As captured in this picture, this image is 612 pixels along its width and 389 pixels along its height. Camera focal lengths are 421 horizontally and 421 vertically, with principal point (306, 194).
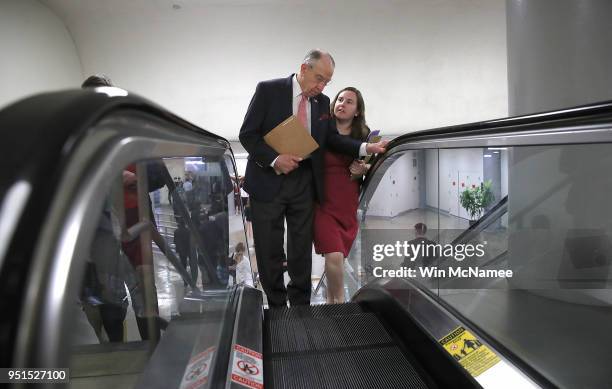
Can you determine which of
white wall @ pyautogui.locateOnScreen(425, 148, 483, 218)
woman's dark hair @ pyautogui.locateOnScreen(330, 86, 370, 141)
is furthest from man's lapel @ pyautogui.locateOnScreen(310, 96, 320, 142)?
white wall @ pyautogui.locateOnScreen(425, 148, 483, 218)

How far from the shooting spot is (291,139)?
9.61 feet

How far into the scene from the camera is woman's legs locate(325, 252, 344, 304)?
335 centimetres

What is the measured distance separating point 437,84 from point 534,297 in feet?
22.6

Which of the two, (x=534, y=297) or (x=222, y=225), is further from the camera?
(x=222, y=225)

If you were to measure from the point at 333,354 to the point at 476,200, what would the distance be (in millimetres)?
1533

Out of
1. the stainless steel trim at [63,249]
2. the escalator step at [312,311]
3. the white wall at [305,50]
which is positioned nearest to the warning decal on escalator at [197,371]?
the stainless steel trim at [63,249]

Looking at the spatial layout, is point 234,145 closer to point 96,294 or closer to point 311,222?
point 311,222

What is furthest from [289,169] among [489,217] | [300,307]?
[489,217]

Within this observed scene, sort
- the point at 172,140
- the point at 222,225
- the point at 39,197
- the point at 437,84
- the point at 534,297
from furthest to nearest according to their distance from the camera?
1. the point at 437,84
2. the point at 222,225
3. the point at 534,297
4. the point at 172,140
5. the point at 39,197

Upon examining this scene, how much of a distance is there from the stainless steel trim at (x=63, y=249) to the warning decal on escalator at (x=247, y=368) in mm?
1221

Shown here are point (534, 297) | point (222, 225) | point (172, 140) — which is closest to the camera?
point (172, 140)

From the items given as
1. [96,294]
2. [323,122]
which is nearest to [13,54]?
[323,122]

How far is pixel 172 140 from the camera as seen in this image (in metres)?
1.02

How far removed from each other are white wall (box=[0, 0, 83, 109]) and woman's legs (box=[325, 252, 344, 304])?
5647 mm
